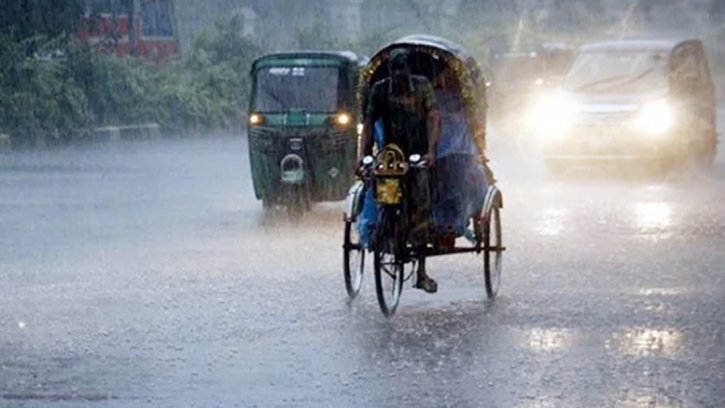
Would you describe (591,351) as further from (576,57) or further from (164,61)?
(164,61)

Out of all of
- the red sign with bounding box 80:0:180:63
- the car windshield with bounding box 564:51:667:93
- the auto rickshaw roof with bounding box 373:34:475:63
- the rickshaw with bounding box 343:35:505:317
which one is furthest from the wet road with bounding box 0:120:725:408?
the red sign with bounding box 80:0:180:63

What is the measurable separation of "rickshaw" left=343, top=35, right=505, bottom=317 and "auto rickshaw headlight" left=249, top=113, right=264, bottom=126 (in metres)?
7.32

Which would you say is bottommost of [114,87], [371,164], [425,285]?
[114,87]

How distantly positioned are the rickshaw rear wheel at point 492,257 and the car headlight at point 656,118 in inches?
457

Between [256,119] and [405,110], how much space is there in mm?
8423

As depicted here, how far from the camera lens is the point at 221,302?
40.7 ft

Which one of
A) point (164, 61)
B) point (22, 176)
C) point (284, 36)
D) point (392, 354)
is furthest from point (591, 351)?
point (284, 36)

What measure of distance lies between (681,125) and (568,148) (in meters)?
1.60

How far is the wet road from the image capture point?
9141mm

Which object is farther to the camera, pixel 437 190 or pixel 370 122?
pixel 437 190

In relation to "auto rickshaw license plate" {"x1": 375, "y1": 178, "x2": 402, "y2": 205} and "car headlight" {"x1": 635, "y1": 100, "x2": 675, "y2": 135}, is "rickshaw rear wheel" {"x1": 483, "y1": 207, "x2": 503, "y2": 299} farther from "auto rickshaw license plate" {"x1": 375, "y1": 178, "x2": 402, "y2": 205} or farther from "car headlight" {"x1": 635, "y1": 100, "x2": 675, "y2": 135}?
"car headlight" {"x1": 635, "y1": 100, "x2": 675, "y2": 135}

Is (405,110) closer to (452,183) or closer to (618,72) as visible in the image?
(452,183)

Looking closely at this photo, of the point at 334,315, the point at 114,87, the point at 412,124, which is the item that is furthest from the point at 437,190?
the point at 114,87

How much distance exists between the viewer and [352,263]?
12703 mm
